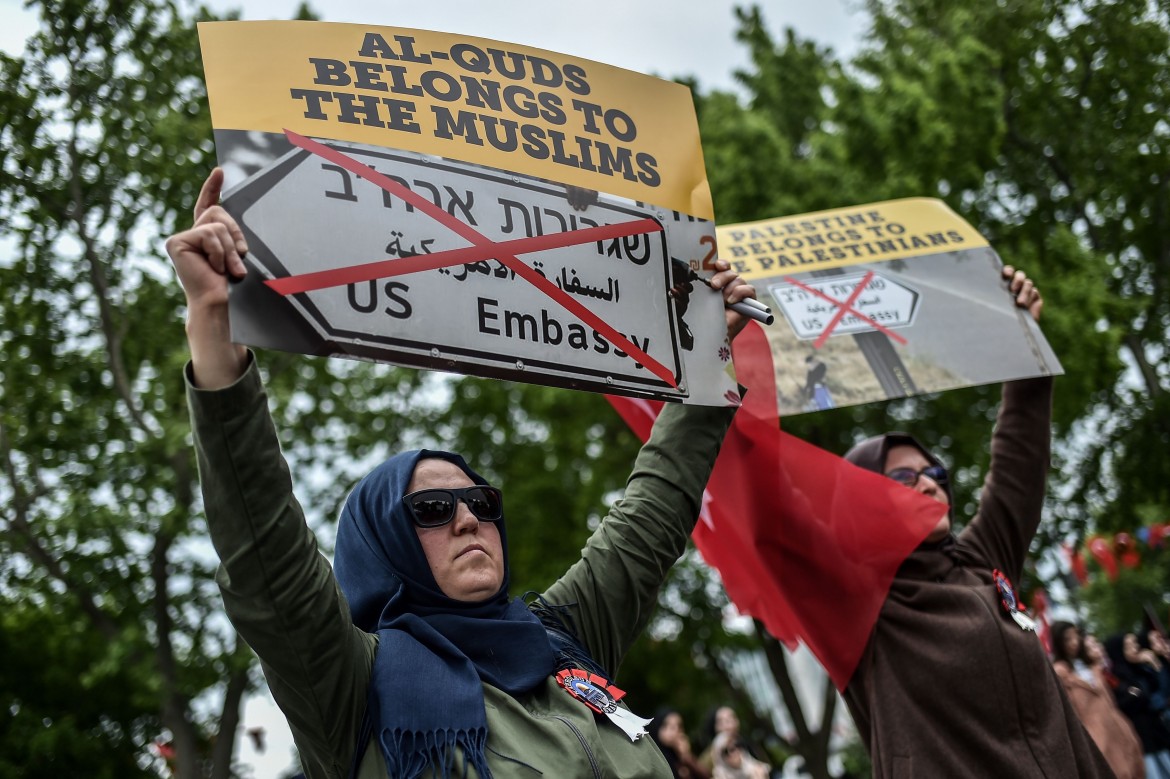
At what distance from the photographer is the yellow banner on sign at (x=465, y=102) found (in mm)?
2344

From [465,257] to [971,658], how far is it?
6.63ft

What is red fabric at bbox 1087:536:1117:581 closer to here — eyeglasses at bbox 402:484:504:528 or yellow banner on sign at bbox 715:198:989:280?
yellow banner on sign at bbox 715:198:989:280

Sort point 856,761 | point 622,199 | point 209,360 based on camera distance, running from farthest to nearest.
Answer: point 856,761
point 622,199
point 209,360

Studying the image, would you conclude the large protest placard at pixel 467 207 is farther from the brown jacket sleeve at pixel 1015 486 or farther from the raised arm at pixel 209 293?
the brown jacket sleeve at pixel 1015 486

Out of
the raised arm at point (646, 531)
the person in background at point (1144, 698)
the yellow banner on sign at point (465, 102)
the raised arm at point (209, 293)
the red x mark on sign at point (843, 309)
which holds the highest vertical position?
the yellow banner on sign at point (465, 102)

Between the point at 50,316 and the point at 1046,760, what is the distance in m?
10.1

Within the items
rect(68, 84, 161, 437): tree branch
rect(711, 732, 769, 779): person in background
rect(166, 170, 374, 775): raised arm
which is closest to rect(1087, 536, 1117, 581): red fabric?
rect(711, 732, 769, 779): person in background

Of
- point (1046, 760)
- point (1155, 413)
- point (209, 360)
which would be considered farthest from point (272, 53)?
point (1155, 413)

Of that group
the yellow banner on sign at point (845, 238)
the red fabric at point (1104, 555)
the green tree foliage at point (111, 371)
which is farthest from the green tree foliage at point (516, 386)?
the yellow banner on sign at point (845, 238)

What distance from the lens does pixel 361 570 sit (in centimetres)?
245

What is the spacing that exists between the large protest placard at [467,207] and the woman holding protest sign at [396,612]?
0.14 metres

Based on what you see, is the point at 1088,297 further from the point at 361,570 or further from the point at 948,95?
the point at 361,570

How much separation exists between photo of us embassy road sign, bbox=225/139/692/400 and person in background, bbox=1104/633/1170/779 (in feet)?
24.8

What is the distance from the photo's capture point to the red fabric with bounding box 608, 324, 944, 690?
354 centimetres
